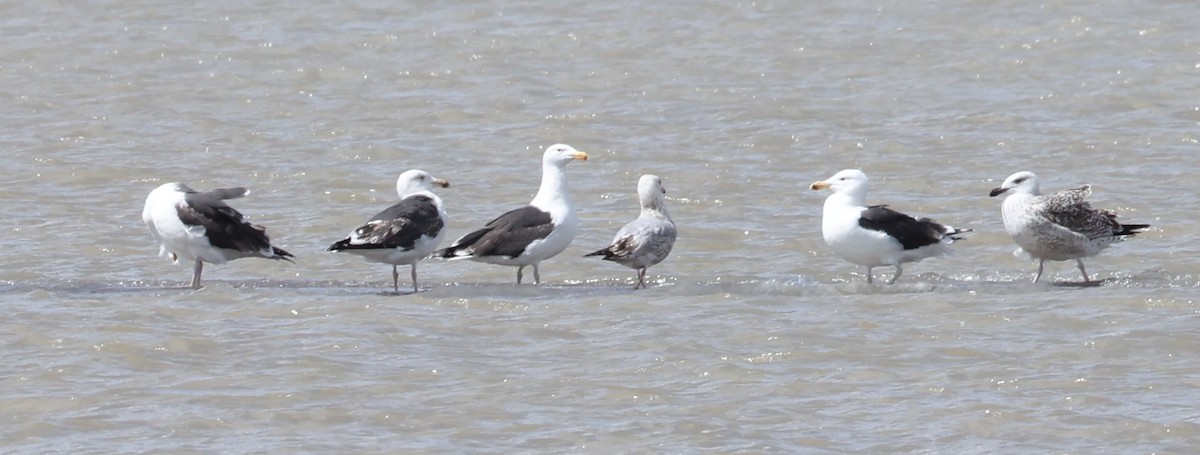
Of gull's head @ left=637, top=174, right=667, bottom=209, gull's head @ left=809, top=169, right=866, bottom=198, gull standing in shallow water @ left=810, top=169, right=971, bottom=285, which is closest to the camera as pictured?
gull standing in shallow water @ left=810, top=169, right=971, bottom=285

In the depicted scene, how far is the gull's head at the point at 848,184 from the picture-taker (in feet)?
39.8

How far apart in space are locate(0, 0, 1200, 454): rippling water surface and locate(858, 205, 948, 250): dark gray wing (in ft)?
0.92

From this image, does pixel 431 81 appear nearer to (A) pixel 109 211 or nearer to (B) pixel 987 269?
(A) pixel 109 211

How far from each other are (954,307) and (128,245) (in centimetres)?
618

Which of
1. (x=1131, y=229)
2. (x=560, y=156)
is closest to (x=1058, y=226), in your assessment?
(x=1131, y=229)

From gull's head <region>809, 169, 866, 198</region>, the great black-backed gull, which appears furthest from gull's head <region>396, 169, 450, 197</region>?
gull's head <region>809, 169, 866, 198</region>

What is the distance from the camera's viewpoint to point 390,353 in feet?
32.9

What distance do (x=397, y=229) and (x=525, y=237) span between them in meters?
0.78

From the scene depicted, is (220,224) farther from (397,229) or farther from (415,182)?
(415,182)

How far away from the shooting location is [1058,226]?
11867 millimetres

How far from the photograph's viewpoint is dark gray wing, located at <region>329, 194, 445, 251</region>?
38.7 feet

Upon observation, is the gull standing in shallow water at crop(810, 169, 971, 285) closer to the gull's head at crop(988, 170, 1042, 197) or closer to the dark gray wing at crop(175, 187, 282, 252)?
the gull's head at crop(988, 170, 1042, 197)

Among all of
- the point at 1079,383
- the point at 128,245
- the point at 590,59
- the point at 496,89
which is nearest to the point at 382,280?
the point at 128,245

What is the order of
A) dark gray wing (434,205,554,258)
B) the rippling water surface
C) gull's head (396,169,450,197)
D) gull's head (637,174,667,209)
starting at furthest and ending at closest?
gull's head (396,169,450,197)
gull's head (637,174,667,209)
dark gray wing (434,205,554,258)
the rippling water surface
